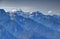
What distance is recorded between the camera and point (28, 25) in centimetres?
150

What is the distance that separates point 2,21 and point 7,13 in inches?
6.7

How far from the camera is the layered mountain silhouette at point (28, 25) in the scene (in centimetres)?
138

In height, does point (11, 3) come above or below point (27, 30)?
above

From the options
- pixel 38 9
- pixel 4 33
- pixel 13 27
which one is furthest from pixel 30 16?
pixel 4 33

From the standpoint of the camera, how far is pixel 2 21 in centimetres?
154

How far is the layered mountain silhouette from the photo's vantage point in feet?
4.54

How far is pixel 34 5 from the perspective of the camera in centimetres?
176

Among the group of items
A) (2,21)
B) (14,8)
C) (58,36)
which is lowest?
(58,36)

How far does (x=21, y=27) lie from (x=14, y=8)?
1.32 feet

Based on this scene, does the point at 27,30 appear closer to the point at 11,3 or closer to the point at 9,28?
the point at 9,28

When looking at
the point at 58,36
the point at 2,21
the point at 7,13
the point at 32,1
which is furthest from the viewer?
the point at 32,1

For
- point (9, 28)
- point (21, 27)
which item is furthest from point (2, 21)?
point (21, 27)

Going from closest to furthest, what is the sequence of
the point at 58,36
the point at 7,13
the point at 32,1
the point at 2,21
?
the point at 58,36, the point at 2,21, the point at 7,13, the point at 32,1

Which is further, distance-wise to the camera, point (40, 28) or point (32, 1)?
point (32, 1)
